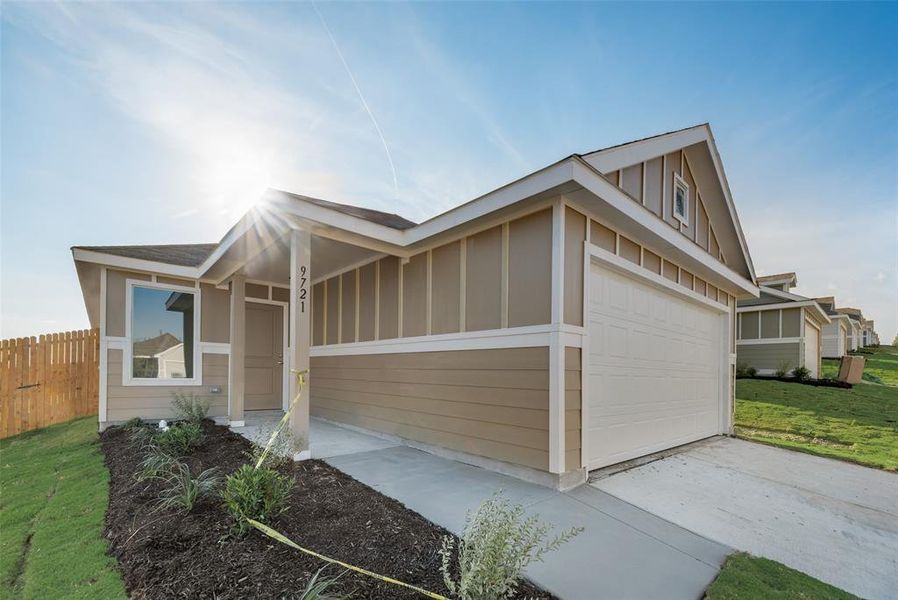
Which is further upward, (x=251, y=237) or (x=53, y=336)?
(x=251, y=237)

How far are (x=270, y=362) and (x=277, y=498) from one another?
6059mm

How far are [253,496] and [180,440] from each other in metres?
2.80

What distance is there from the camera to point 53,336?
309 inches

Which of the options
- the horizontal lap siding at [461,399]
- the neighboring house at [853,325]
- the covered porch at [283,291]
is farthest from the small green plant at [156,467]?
the neighboring house at [853,325]

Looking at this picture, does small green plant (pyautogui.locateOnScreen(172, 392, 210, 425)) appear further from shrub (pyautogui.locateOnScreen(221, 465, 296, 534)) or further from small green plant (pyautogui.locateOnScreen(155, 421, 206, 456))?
shrub (pyautogui.locateOnScreen(221, 465, 296, 534))

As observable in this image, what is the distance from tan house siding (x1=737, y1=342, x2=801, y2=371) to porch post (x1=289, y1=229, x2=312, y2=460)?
1860 centimetres

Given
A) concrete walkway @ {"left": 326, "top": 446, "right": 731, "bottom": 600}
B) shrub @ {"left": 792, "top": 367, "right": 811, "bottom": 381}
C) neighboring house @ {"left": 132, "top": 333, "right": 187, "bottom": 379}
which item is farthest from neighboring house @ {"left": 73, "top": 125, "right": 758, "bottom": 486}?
shrub @ {"left": 792, "top": 367, "right": 811, "bottom": 381}

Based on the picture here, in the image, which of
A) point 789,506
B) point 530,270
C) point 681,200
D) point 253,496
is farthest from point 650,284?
point 253,496

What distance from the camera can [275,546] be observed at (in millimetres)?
2461

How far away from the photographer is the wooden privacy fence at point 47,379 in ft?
23.7

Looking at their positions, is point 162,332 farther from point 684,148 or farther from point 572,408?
point 684,148

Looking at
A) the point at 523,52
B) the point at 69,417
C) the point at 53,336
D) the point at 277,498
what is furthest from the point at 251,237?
the point at 69,417

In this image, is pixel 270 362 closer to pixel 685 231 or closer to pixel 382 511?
pixel 382 511

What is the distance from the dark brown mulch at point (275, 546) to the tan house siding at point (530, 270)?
2.19 m
